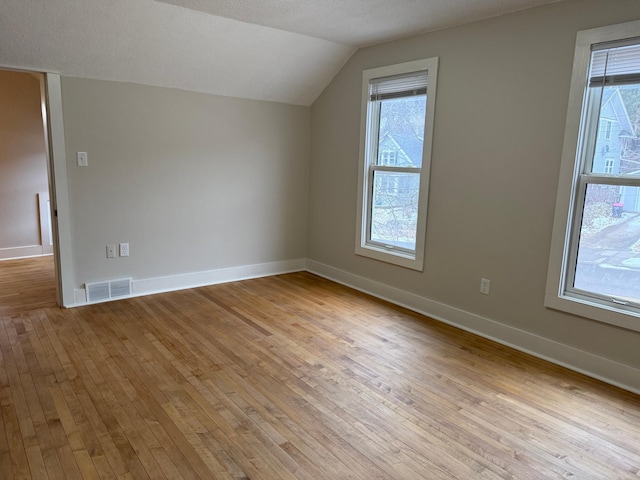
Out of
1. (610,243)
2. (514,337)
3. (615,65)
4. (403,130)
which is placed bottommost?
(514,337)

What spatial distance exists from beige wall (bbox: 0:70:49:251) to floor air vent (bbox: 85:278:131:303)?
7.69ft

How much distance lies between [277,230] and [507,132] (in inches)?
108

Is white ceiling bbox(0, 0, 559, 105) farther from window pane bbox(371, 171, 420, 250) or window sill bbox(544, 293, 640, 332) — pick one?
window sill bbox(544, 293, 640, 332)

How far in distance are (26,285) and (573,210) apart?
194 inches

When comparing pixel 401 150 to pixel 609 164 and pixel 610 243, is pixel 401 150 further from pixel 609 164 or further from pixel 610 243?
pixel 610 243

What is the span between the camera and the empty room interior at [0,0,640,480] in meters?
2.18

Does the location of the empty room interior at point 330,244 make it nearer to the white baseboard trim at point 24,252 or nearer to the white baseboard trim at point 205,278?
the white baseboard trim at point 205,278

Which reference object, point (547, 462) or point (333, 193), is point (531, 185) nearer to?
point (547, 462)

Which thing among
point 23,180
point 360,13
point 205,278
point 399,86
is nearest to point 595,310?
point 399,86

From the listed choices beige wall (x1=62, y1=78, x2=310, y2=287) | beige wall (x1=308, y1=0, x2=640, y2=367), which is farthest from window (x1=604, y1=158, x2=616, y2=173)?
beige wall (x1=62, y1=78, x2=310, y2=287)

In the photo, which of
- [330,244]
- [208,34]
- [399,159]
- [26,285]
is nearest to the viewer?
[208,34]

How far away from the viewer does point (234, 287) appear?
4.53 meters

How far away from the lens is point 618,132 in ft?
8.74

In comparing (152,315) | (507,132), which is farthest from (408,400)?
(152,315)
